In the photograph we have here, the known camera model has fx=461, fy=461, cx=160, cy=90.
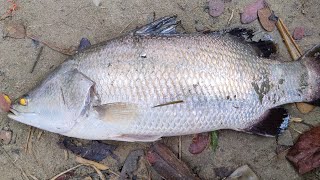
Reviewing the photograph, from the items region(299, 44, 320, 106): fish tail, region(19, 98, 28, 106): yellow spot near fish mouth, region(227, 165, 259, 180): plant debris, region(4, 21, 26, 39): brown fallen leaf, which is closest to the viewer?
region(19, 98, 28, 106): yellow spot near fish mouth

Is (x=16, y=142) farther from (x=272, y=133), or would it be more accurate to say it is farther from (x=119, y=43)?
(x=272, y=133)

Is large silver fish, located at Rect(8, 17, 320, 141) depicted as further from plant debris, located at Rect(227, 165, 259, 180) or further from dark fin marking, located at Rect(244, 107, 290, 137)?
plant debris, located at Rect(227, 165, 259, 180)

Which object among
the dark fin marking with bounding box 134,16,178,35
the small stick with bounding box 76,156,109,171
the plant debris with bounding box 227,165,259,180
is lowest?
the small stick with bounding box 76,156,109,171

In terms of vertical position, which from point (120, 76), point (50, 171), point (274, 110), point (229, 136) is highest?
point (120, 76)

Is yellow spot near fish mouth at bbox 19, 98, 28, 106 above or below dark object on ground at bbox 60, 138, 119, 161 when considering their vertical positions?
above

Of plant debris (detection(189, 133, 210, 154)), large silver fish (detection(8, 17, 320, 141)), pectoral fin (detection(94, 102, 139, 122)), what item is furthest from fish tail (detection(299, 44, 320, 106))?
pectoral fin (detection(94, 102, 139, 122))

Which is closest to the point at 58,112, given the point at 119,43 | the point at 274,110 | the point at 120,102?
the point at 120,102
